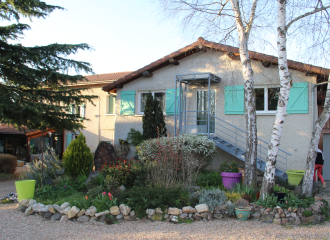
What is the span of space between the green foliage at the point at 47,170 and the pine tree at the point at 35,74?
82.8 inches

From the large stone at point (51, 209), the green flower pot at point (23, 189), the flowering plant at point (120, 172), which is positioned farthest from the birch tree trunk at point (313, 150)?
the green flower pot at point (23, 189)

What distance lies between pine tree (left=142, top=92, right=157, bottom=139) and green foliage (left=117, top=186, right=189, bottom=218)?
516cm

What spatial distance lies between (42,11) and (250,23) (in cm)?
866

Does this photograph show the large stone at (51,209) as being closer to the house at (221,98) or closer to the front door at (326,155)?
the house at (221,98)

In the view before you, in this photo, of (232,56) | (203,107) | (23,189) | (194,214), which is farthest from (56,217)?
(232,56)

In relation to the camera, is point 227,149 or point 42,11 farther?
point 42,11

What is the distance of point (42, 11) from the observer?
11766 millimetres

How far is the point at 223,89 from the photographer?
450 inches

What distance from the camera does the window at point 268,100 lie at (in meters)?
10.8

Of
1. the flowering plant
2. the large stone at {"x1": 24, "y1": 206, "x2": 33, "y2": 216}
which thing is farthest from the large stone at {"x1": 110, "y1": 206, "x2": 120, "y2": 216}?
the large stone at {"x1": 24, "y1": 206, "x2": 33, "y2": 216}

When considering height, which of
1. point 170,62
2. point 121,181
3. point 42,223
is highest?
point 170,62

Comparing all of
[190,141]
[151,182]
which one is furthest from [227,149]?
[151,182]

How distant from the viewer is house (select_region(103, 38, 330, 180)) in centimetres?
1016

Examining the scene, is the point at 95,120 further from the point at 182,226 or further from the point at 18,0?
the point at 182,226
